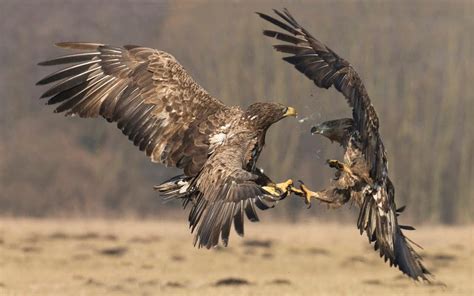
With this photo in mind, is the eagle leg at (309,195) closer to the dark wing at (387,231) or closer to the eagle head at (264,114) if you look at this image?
the dark wing at (387,231)

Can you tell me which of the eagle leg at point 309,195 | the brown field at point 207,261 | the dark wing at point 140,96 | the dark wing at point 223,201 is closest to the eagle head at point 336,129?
the eagle leg at point 309,195

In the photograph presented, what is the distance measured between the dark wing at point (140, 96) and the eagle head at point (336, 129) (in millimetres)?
856

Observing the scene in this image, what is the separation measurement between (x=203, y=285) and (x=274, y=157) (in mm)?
14275

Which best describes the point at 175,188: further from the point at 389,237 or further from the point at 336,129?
the point at 389,237

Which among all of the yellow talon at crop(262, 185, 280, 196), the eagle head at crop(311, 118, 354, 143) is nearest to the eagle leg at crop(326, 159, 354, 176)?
the eagle head at crop(311, 118, 354, 143)

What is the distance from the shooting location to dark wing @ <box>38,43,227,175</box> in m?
9.80

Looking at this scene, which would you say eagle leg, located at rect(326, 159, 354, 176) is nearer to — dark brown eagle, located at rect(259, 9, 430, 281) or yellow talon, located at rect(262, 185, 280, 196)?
dark brown eagle, located at rect(259, 9, 430, 281)

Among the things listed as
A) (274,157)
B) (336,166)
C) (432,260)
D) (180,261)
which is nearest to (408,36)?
(274,157)

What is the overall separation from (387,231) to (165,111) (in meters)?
2.18

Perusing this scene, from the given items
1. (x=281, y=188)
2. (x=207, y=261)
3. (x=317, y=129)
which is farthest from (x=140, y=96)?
(x=207, y=261)

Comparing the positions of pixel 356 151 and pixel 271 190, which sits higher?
pixel 356 151

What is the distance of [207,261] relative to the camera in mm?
20281

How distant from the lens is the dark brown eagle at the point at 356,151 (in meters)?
9.12

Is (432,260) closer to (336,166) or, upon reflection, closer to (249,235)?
(249,235)
